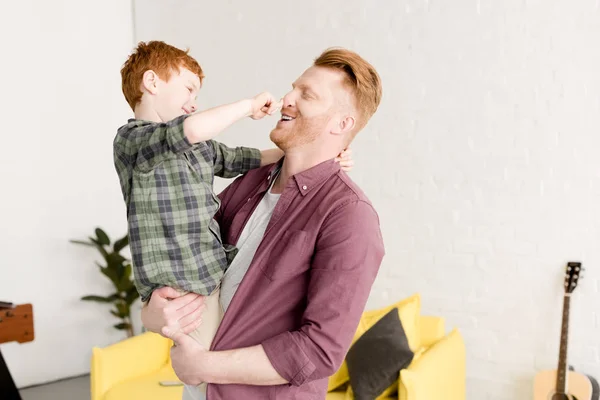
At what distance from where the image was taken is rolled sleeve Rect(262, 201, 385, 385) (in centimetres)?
154

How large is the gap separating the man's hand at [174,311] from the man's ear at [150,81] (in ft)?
1.61

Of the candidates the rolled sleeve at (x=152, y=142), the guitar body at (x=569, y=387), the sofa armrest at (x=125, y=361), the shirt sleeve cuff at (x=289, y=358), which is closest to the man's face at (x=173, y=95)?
the rolled sleeve at (x=152, y=142)

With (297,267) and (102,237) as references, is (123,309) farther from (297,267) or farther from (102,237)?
(297,267)

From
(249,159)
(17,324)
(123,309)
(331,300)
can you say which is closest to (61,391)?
(17,324)

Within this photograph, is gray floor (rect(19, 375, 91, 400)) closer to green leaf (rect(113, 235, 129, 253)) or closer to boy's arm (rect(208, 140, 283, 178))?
green leaf (rect(113, 235, 129, 253))

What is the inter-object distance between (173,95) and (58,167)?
153 inches

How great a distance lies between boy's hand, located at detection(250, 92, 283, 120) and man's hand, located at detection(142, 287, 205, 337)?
0.46 m

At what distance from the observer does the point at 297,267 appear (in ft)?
5.29

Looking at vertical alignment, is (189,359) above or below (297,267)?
below

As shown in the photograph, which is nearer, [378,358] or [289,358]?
[289,358]

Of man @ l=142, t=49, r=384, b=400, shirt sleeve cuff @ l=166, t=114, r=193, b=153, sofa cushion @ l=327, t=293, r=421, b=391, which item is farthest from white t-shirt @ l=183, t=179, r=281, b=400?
sofa cushion @ l=327, t=293, r=421, b=391

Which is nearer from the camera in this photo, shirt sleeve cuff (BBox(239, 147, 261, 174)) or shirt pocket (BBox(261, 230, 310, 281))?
shirt pocket (BBox(261, 230, 310, 281))

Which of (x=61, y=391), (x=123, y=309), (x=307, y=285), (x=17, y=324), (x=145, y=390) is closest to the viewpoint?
(x=307, y=285)

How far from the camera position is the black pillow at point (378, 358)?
3254 millimetres
